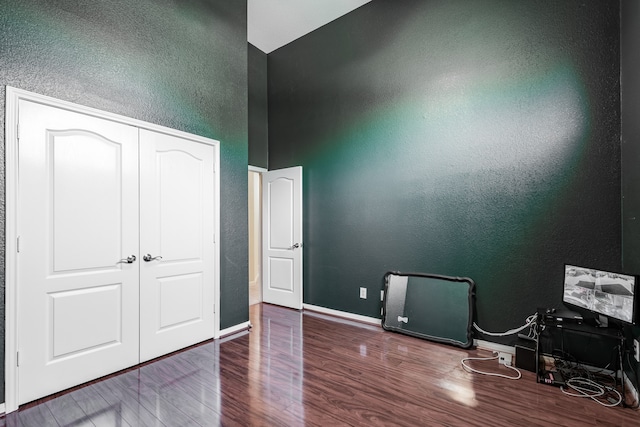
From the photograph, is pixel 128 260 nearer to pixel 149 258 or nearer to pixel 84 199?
pixel 149 258

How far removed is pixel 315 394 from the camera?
2254 millimetres

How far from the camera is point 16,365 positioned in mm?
2070

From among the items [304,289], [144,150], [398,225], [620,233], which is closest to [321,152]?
[398,225]

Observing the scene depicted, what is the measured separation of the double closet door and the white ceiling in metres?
2.20

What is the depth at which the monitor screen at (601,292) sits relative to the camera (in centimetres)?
210

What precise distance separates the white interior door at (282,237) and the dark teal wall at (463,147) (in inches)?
7.0

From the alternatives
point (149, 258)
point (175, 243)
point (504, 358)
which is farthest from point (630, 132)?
point (149, 258)

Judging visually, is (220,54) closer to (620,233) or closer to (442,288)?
(442,288)

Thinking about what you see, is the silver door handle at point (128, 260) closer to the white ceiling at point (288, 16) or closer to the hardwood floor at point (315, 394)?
the hardwood floor at point (315, 394)

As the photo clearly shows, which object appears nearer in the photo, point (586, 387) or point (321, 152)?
point (586, 387)

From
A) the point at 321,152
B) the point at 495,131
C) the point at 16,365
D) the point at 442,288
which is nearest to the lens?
the point at 16,365

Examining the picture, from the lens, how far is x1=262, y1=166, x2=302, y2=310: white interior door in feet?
14.7

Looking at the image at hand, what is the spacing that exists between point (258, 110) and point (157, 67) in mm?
2135

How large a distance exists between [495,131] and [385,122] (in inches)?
49.1
